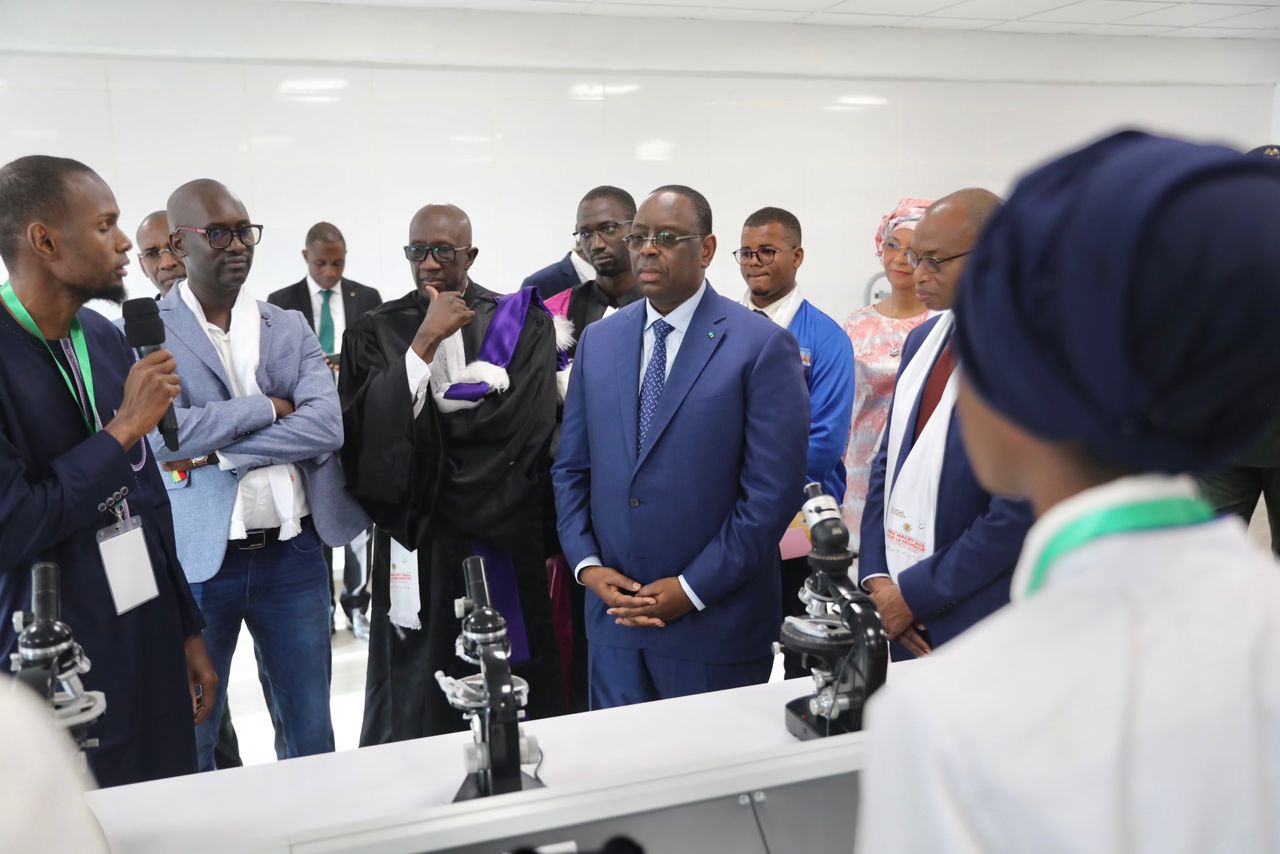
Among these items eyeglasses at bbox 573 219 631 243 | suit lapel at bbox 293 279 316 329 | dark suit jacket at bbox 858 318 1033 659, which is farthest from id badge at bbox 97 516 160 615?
suit lapel at bbox 293 279 316 329

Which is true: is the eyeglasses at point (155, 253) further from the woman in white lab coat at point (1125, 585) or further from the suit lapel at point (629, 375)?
the woman in white lab coat at point (1125, 585)

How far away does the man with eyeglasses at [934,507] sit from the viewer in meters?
1.82

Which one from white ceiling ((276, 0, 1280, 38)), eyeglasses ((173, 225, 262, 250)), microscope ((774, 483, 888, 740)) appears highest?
white ceiling ((276, 0, 1280, 38))

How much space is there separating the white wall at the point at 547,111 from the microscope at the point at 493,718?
4.36 m

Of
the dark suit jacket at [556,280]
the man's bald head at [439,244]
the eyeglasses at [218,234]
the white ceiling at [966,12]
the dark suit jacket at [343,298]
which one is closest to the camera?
the eyeglasses at [218,234]

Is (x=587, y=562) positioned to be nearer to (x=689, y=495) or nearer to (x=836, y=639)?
(x=689, y=495)

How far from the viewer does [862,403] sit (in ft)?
10.6

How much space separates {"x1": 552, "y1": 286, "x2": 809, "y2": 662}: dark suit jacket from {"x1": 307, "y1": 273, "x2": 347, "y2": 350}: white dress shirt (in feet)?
12.3

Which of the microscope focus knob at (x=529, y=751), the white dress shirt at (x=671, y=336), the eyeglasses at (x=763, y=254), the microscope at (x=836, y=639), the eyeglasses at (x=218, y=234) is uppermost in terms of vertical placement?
the eyeglasses at (x=218, y=234)

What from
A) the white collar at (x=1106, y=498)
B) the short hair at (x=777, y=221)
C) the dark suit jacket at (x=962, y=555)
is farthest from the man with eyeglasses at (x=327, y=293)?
the white collar at (x=1106, y=498)

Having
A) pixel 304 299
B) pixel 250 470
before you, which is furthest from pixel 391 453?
pixel 304 299

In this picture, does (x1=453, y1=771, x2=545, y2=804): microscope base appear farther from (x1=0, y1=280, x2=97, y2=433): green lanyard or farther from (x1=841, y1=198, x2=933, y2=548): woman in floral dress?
(x1=841, y1=198, x2=933, y2=548): woman in floral dress

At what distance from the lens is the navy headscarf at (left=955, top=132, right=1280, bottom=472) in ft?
1.73

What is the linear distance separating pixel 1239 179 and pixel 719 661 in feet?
→ 5.86
